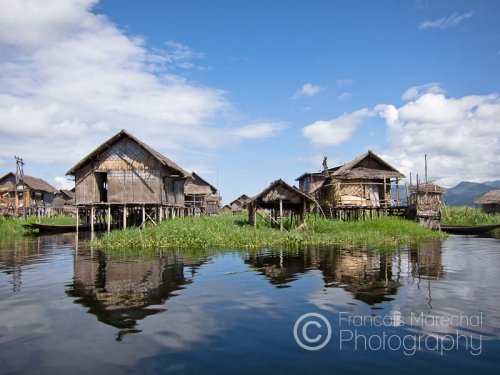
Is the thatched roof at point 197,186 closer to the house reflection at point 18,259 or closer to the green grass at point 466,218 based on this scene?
the green grass at point 466,218

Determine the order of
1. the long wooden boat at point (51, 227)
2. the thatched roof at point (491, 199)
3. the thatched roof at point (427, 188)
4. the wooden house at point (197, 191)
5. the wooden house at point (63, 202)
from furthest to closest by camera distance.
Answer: the wooden house at point (63, 202), the thatched roof at point (491, 199), the wooden house at point (197, 191), the long wooden boat at point (51, 227), the thatched roof at point (427, 188)

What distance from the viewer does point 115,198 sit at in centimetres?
2609

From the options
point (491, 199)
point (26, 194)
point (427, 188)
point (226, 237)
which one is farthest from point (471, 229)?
point (26, 194)

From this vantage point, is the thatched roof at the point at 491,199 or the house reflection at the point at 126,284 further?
the thatched roof at the point at 491,199

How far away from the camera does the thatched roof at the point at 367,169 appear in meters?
30.2

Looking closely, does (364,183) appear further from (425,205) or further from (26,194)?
(26,194)

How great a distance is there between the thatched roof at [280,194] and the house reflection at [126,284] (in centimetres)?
831

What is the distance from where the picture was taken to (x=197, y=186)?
159 feet

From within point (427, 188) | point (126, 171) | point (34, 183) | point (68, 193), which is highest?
point (34, 183)

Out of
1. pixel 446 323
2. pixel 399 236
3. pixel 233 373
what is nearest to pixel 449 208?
pixel 399 236

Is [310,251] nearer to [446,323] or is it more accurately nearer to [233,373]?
[446,323]

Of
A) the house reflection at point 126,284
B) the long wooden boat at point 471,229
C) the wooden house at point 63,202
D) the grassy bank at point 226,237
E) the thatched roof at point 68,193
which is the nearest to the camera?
the house reflection at point 126,284

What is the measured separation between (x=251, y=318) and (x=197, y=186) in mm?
41609

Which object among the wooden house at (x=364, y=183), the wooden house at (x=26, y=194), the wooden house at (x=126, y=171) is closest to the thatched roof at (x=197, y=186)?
the wooden house at (x=26, y=194)
